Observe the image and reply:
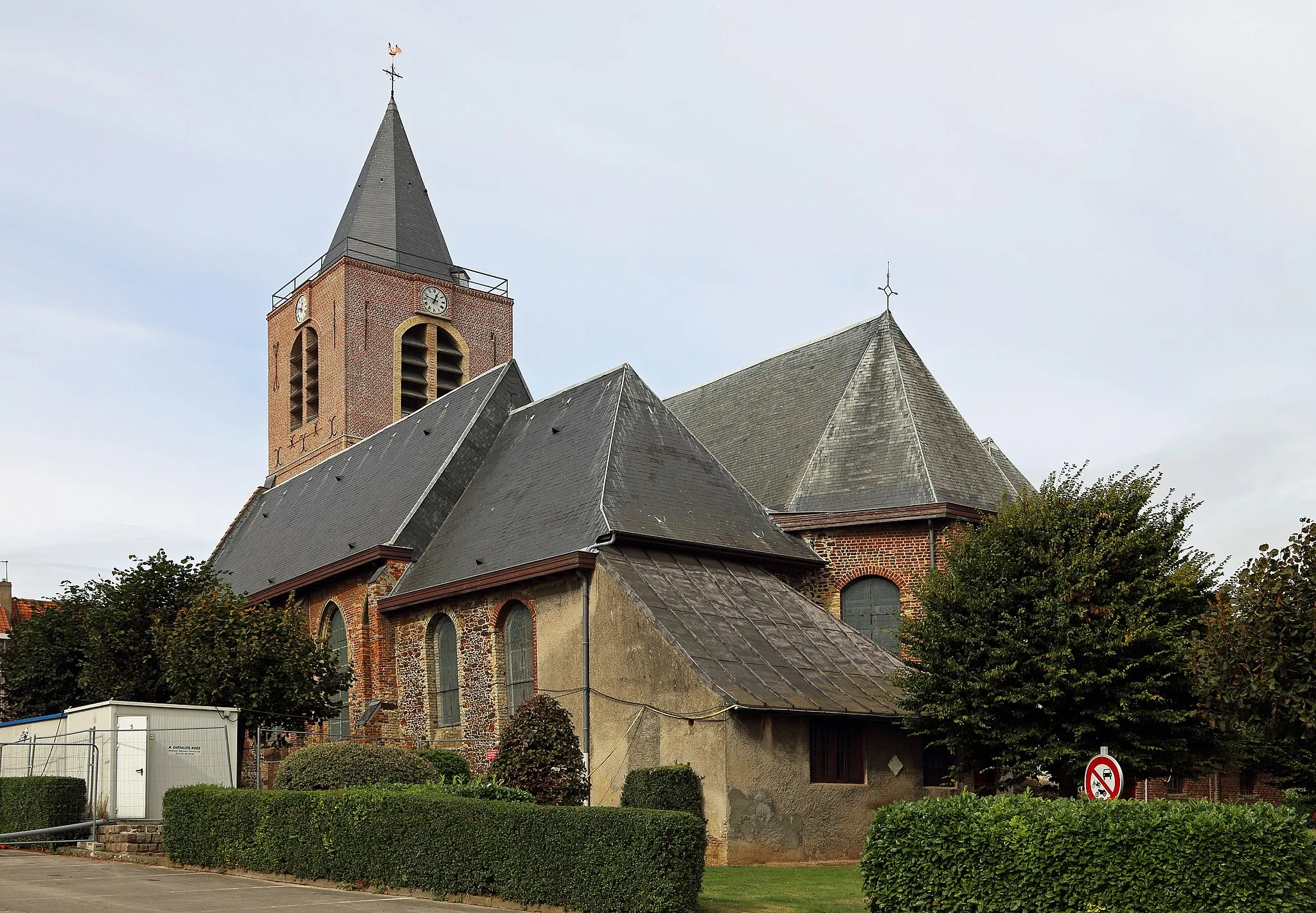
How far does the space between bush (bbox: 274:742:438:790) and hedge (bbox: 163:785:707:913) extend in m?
0.94

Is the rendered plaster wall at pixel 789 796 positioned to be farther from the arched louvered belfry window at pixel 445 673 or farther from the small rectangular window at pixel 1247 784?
the small rectangular window at pixel 1247 784

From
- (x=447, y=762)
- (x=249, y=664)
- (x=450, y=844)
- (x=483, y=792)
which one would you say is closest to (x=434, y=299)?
(x=249, y=664)

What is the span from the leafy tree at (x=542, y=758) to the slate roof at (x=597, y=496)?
3.51 m

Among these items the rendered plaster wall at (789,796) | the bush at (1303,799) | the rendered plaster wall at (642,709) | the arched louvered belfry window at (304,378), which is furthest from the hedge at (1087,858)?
the arched louvered belfry window at (304,378)

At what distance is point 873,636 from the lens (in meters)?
25.0

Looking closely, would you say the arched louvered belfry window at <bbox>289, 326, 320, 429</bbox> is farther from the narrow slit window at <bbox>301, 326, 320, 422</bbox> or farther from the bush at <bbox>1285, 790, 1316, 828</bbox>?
the bush at <bbox>1285, 790, 1316, 828</bbox>

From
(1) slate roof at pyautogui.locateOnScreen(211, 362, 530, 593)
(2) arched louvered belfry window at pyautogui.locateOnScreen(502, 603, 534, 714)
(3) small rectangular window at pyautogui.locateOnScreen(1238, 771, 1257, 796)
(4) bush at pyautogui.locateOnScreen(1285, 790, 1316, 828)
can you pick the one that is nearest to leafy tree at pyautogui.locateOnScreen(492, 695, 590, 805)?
(2) arched louvered belfry window at pyautogui.locateOnScreen(502, 603, 534, 714)

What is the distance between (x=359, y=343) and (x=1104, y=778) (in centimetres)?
3354

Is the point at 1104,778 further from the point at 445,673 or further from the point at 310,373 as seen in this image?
the point at 310,373

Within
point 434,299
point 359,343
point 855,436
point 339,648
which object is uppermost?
point 434,299

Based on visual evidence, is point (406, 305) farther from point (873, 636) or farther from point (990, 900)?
point (990, 900)

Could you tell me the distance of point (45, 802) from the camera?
1866 cm

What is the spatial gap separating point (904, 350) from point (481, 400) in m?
9.62

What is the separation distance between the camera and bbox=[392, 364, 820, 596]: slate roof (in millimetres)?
23438
